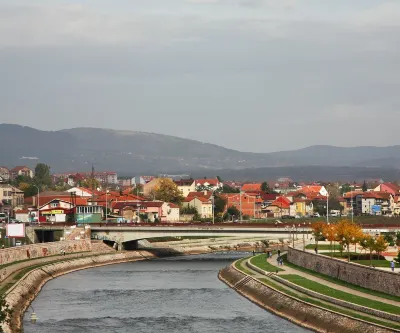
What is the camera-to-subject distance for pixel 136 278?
4473 inches

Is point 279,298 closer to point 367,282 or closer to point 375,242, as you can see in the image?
point 367,282

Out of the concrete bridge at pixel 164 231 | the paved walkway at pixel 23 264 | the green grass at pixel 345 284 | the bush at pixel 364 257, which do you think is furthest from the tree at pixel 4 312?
the concrete bridge at pixel 164 231

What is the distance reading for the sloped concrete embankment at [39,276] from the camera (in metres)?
81.3

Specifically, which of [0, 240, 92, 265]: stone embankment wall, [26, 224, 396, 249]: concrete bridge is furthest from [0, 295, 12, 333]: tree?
[26, 224, 396, 249]: concrete bridge

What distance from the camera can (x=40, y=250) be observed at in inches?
5094

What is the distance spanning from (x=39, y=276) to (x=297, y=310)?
3815 cm

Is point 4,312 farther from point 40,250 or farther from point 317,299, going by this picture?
point 40,250

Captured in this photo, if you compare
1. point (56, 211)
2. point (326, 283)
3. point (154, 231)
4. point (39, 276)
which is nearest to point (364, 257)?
point (326, 283)

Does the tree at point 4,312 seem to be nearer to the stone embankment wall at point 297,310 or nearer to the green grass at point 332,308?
the stone embankment wall at point 297,310

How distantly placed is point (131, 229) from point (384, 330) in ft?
302

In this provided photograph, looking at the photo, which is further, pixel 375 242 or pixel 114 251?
pixel 114 251

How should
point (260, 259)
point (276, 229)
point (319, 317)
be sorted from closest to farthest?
point (319, 317) < point (260, 259) < point (276, 229)

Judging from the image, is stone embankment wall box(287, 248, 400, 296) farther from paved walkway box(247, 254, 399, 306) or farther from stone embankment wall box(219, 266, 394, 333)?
stone embankment wall box(219, 266, 394, 333)

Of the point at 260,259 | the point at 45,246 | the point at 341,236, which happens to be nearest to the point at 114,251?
the point at 45,246
